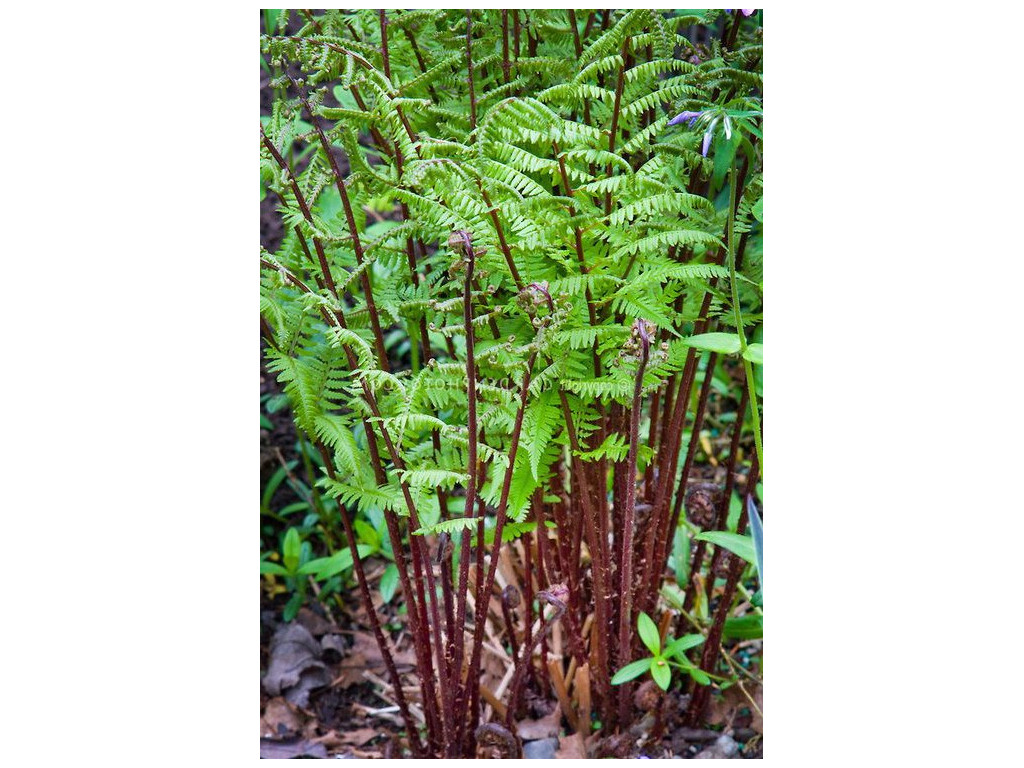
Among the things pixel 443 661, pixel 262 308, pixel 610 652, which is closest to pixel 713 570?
pixel 610 652

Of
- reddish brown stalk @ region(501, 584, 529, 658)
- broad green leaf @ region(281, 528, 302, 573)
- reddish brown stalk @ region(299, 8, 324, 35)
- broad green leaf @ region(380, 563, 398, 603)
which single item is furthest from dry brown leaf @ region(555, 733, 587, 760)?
reddish brown stalk @ region(299, 8, 324, 35)

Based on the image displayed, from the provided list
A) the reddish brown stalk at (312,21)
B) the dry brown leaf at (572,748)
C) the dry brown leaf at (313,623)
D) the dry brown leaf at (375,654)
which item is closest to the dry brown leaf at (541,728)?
the dry brown leaf at (572,748)

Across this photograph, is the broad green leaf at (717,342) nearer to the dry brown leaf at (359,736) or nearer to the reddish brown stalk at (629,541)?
the reddish brown stalk at (629,541)

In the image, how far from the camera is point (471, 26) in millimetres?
1033

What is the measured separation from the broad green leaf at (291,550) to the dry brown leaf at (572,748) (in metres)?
0.57

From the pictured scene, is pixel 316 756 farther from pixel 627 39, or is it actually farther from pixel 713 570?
pixel 627 39

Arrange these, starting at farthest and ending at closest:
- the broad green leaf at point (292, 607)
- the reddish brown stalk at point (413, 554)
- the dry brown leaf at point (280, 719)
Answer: the broad green leaf at point (292, 607), the dry brown leaf at point (280, 719), the reddish brown stalk at point (413, 554)

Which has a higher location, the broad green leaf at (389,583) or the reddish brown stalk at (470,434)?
the reddish brown stalk at (470,434)

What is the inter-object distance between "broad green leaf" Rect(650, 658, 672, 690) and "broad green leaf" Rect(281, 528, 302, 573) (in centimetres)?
70

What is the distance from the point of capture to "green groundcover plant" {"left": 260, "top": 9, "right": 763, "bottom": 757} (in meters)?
0.93

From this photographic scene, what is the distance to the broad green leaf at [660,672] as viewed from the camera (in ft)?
3.36

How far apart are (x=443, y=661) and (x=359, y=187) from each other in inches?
22.2

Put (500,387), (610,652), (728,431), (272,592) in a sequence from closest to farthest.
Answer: (500,387) < (610,652) < (272,592) < (728,431)

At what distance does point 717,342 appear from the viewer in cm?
93
